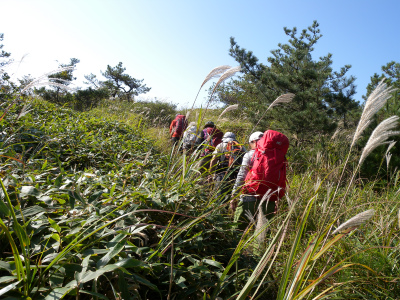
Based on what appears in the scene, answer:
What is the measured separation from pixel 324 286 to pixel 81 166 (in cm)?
305

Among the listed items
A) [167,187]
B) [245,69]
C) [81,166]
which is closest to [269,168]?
[167,187]

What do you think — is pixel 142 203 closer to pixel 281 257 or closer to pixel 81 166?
pixel 281 257

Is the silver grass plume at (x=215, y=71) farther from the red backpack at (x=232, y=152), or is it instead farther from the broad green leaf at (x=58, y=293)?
the broad green leaf at (x=58, y=293)

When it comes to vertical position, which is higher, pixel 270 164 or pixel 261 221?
pixel 270 164

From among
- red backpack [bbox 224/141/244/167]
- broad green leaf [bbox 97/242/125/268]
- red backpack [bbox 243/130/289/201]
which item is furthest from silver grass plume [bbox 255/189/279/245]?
red backpack [bbox 243/130/289/201]

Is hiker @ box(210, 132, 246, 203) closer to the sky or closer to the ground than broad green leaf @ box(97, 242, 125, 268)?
closer to the sky

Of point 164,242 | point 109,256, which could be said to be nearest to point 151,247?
point 164,242

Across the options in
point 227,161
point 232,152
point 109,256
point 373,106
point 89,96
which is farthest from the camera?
point 89,96

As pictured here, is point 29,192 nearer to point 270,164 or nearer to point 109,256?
point 109,256

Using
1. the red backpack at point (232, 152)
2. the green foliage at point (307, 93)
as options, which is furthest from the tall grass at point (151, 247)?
the green foliage at point (307, 93)

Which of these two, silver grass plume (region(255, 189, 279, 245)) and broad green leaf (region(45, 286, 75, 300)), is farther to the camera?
silver grass plume (region(255, 189, 279, 245))

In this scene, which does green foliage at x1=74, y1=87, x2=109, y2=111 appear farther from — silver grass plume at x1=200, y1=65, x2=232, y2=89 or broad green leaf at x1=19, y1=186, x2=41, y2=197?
broad green leaf at x1=19, y1=186, x2=41, y2=197

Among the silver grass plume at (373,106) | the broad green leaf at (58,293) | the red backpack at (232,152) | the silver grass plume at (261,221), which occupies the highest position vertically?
the silver grass plume at (373,106)

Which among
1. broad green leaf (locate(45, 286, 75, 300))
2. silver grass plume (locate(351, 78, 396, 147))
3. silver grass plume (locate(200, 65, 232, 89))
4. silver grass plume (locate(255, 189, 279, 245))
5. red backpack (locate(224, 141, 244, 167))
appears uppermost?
silver grass plume (locate(200, 65, 232, 89))
